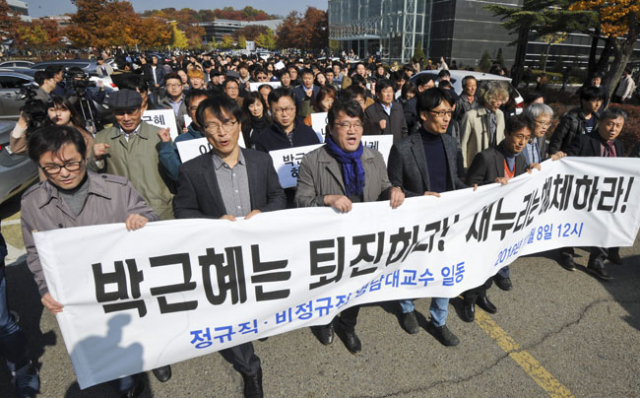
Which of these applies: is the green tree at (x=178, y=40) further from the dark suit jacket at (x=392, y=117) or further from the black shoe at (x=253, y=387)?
the black shoe at (x=253, y=387)

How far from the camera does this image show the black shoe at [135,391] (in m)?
2.53

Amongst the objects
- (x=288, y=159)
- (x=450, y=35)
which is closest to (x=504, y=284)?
(x=288, y=159)

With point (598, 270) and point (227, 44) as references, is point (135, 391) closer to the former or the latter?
point (598, 270)

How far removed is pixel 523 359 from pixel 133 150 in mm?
3551

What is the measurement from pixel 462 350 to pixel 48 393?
10.2 feet

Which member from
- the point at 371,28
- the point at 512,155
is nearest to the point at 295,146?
the point at 512,155

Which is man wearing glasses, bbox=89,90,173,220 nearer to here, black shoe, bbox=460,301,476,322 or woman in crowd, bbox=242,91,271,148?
woman in crowd, bbox=242,91,271,148

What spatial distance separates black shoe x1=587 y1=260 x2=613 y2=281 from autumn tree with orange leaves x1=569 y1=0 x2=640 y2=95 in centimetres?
1105

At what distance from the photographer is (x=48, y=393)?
2637 mm

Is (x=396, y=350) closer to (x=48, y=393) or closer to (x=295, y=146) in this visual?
(x=295, y=146)

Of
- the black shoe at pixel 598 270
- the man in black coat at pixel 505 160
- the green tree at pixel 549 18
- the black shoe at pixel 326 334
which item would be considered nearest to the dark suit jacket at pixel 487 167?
the man in black coat at pixel 505 160

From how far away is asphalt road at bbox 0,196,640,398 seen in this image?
2645 mm

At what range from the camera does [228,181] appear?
7.88ft

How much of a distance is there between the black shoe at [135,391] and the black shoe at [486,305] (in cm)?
294
